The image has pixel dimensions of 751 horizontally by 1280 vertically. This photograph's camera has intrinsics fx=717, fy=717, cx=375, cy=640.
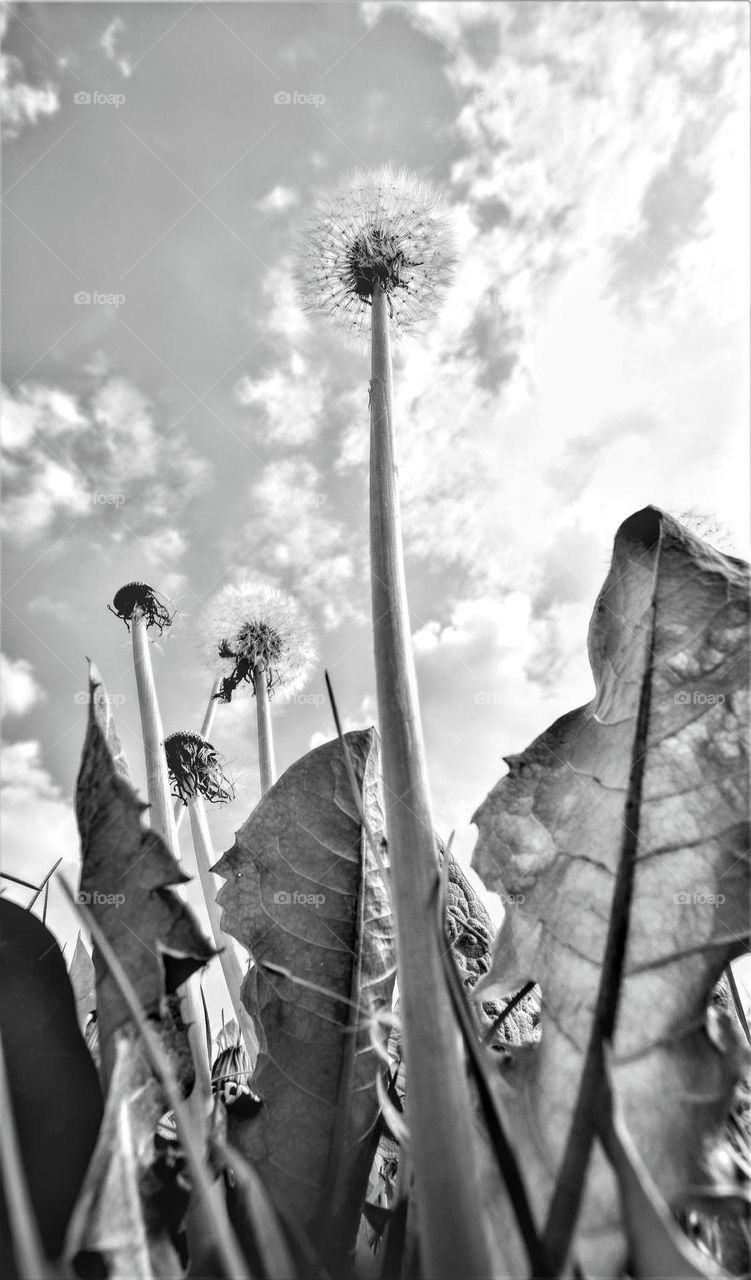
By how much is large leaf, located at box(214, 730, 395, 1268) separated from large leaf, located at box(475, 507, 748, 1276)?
13 centimetres

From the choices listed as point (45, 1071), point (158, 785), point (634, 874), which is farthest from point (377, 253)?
point (45, 1071)

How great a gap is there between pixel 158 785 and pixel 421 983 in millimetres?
1348

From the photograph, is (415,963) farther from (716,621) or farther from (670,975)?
(716,621)

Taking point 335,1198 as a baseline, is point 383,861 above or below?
above

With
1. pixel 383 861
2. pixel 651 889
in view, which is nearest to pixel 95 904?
pixel 383 861

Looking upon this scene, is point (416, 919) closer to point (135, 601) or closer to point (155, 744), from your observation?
point (155, 744)

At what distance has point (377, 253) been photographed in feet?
5.14

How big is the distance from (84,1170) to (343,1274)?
0.19 meters

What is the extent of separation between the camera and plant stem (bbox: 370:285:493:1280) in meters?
0.37

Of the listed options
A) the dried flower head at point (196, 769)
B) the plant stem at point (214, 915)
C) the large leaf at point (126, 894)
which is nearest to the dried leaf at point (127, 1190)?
the large leaf at point (126, 894)

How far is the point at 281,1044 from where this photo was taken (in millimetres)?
588

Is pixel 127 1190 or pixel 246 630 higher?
pixel 246 630

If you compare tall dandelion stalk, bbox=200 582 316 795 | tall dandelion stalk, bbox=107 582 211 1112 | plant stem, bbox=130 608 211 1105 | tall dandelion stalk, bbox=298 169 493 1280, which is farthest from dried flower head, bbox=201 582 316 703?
tall dandelion stalk, bbox=298 169 493 1280

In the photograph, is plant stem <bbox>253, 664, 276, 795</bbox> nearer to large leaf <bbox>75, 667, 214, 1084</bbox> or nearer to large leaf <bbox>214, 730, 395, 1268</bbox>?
large leaf <bbox>214, 730, 395, 1268</bbox>
